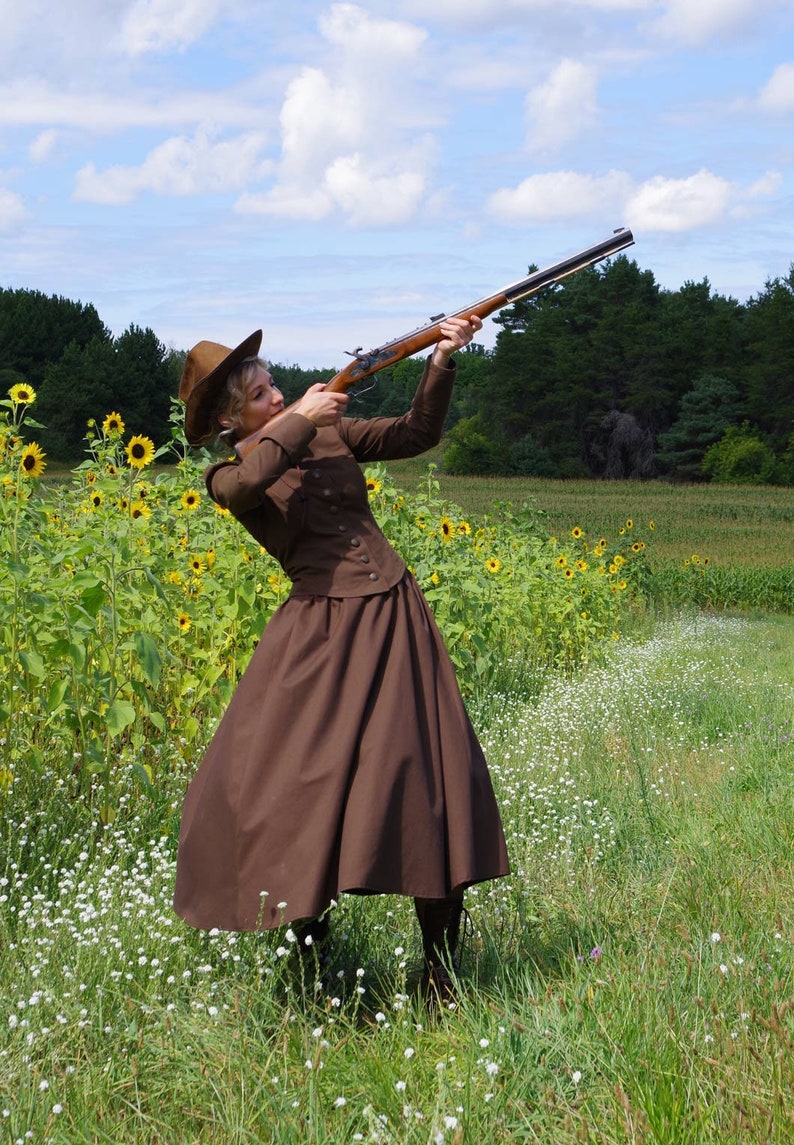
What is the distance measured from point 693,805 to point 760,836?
0.56 m

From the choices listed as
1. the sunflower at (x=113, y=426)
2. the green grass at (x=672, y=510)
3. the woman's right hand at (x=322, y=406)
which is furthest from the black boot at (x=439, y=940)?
the green grass at (x=672, y=510)

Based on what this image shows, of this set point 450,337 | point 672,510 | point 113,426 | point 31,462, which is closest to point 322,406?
point 450,337

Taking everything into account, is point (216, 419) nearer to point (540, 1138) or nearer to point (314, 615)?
point (314, 615)

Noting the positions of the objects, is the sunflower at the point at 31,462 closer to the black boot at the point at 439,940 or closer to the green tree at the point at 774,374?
the black boot at the point at 439,940

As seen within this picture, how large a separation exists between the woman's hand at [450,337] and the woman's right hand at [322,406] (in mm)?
320

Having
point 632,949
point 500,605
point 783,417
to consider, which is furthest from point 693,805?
point 783,417

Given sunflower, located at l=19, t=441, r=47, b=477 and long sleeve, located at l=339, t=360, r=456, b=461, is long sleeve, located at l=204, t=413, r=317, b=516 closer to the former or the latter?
long sleeve, located at l=339, t=360, r=456, b=461

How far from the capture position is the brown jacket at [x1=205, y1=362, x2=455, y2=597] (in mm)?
3191

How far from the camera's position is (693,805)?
198 inches

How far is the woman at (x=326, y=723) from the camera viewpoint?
305 cm

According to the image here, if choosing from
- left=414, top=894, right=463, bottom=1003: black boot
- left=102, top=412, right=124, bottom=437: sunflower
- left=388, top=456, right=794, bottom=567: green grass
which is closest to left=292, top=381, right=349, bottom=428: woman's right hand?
left=414, top=894, right=463, bottom=1003: black boot

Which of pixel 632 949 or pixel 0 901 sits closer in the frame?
pixel 632 949

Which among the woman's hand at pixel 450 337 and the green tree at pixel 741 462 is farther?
the green tree at pixel 741 462

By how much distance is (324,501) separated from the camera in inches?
132
